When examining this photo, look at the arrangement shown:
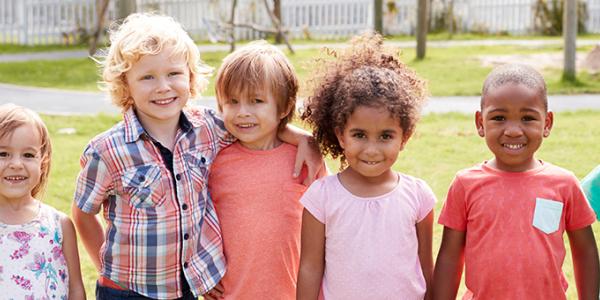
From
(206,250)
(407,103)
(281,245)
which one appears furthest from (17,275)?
(407,103)

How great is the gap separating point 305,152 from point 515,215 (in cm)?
81

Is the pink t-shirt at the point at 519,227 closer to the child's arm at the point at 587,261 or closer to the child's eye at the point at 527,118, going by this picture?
the child's arm at the point at 587,261

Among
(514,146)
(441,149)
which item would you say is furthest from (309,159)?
(441,149)

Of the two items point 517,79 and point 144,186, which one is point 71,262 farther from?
point 517,79

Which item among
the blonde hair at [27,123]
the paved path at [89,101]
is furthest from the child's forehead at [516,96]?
the paved path at [89,101]

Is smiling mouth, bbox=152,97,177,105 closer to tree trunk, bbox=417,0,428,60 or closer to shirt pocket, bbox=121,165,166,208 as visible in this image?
shirt pocket, bbox=121,165,166,208

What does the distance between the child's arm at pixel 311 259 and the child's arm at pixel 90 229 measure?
2.69 feet

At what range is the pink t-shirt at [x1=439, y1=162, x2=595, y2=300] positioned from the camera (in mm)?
2951

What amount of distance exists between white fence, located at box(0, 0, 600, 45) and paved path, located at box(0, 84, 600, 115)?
6851mm

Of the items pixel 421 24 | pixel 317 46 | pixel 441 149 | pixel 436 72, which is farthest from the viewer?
pixel 317 46

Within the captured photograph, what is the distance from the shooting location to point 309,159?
324 cm

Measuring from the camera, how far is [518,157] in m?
3.02

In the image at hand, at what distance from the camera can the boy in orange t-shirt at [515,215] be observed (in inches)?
116

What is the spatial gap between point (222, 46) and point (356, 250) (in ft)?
48.8
